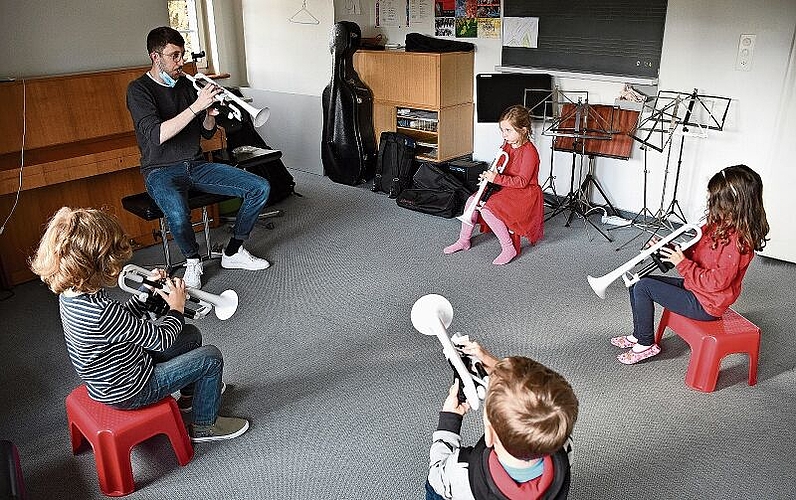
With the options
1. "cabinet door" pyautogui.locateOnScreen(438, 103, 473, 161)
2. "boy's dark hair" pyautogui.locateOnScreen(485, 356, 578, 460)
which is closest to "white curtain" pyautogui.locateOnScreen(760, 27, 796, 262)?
"cabinet door" pyautogui.locateOnScreen(438, 103, 473, 161)

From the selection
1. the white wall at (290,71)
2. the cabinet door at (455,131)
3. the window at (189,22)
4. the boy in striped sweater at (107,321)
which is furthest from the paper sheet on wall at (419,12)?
the boy in striped sweater at (107,321)

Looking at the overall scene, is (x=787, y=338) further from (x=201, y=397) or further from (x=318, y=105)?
(x=318, y=105)

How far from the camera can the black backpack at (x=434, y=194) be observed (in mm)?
5090

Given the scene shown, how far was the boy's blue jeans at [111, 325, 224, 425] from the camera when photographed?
2.30 meters

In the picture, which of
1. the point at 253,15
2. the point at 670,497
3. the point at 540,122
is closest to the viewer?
the point at 670,497

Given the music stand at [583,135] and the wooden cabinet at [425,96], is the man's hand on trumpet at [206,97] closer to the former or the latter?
the wooden cabinet at [425,96]

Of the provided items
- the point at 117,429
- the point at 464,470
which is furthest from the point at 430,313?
the point at 117,429

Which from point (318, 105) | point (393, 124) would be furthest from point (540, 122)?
point (318, 105)

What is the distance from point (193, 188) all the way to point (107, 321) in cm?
200

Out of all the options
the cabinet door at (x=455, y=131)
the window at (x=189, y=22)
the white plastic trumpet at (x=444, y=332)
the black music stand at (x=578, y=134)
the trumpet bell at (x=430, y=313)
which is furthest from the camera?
the window at (x=189, y=22)

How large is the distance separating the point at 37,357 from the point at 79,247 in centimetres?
153

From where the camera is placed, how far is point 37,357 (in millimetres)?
3258

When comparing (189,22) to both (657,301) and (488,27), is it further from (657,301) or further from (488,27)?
(657,301)

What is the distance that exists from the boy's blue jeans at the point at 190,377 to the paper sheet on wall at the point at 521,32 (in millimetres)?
3651
